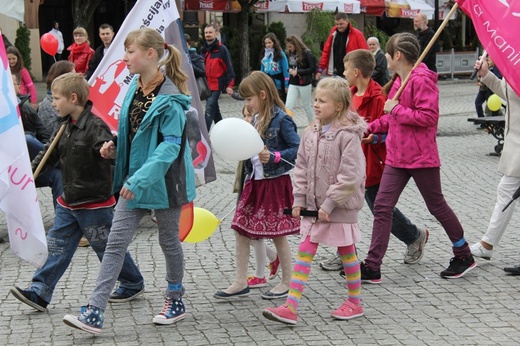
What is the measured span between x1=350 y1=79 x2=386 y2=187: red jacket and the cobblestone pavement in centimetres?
71

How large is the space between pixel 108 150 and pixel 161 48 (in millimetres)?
660

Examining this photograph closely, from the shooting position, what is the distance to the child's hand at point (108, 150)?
5734 millimetres

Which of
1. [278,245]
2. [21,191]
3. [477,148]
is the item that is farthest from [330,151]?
[477,148]

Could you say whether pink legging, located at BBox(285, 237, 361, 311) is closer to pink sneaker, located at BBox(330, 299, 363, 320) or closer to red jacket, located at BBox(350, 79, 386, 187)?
pink sneaker, located at BBox(330, 299, 363, 320)

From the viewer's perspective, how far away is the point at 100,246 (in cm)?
608

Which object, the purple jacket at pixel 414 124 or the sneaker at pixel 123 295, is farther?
the purple jacket at pixel 414 124

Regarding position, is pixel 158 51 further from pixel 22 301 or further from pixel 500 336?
pixel 500 336

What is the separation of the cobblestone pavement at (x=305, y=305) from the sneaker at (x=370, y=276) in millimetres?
59

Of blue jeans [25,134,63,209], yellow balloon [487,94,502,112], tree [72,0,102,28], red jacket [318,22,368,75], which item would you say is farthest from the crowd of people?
tree [72,0,102,28]

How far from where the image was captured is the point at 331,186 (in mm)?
5707

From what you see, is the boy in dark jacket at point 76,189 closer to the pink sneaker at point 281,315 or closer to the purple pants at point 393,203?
the pink sneaker at point 281,315

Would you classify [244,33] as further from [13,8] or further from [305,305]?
[305,305]

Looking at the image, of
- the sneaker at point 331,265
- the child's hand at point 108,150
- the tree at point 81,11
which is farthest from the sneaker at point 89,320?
the tree at point 81,11

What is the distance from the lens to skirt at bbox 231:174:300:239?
6.26 metres
